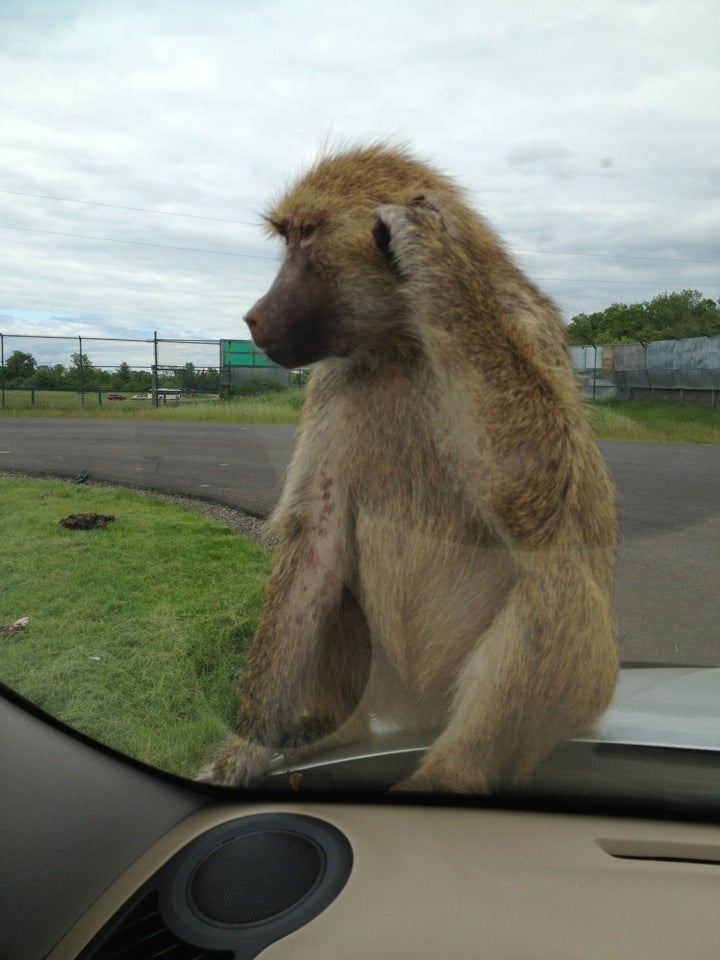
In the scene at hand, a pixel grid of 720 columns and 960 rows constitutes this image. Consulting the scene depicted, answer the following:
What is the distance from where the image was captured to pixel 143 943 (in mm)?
1397

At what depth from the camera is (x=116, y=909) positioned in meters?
1.49

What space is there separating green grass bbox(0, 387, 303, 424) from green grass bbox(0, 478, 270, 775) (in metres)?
0.25

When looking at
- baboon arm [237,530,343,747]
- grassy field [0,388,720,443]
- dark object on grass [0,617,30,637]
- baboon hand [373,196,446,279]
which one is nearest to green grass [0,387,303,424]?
grassy field [0,388,720,443]

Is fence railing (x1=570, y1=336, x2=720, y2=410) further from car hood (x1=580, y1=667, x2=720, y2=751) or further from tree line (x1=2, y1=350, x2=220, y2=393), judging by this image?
tree line (x1=2, y1=350, x2=220, y2=393)

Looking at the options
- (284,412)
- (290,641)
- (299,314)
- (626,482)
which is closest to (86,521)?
(284,412)

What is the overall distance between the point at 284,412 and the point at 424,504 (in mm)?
600

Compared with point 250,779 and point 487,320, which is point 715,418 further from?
point 250,779

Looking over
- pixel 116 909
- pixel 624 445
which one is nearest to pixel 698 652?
pixel 624 445

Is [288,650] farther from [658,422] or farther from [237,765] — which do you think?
[658,422]

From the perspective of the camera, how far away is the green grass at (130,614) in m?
1.99

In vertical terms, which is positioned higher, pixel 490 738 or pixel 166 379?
pixel 166 379

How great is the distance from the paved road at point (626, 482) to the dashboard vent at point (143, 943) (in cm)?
132

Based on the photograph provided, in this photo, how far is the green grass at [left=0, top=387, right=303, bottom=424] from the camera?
2391 millimetres

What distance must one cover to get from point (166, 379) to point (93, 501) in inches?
19.6
